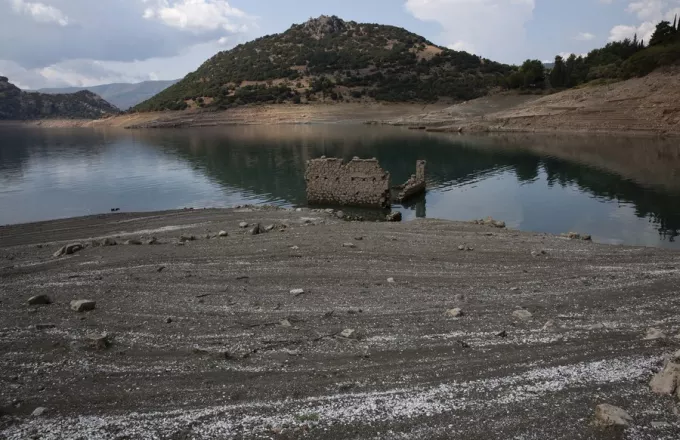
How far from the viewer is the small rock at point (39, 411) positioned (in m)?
6.14

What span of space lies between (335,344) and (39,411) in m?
4.33

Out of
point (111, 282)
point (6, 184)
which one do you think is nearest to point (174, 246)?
point (111, 282)

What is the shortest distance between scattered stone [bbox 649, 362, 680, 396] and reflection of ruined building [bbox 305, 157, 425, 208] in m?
20.4

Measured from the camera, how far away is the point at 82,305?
923 centimetres

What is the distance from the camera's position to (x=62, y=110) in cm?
17738

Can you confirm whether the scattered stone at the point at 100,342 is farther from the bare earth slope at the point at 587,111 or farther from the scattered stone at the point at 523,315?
→ the bare earth slope at the point at 587,111

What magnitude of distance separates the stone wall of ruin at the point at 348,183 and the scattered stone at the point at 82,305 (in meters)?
18.8

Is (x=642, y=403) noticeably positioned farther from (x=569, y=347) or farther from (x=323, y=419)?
(x=323, y=419)

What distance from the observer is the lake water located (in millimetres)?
27156

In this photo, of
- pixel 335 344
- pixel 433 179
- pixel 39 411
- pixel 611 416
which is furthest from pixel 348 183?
pixel 611 416

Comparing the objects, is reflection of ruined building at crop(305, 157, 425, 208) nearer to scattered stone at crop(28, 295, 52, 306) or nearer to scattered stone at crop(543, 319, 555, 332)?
scattered stone at crop(543, 319, 555, 332)

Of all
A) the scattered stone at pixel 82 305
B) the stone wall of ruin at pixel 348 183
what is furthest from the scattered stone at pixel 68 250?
the stone wall of ruin at pixel 348 183

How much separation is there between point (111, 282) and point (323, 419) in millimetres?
7534

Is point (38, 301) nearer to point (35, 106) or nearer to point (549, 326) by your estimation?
point (549, 326)
